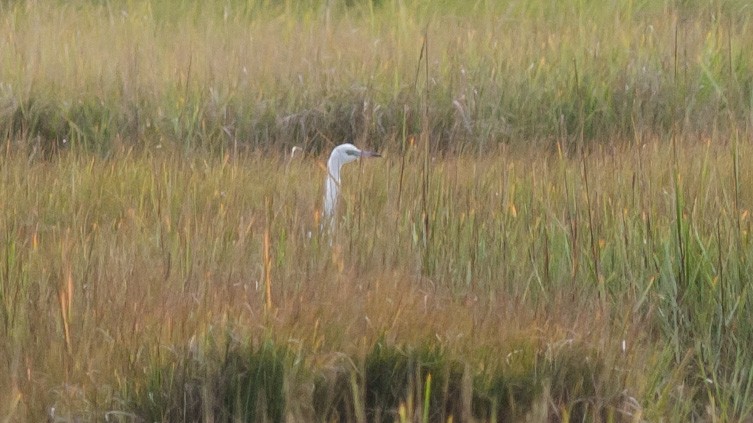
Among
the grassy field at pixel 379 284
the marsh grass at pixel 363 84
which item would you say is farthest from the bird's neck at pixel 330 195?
the marsh grass at pixel 363 84

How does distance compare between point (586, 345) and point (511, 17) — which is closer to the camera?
point (586, 345)

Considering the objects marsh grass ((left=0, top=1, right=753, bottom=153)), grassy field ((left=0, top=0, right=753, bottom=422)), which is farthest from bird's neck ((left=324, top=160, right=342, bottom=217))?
marsh grass ((left=0, top=1, right=753, bottom=153))

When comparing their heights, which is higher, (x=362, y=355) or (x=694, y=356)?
(x=362, y=355)

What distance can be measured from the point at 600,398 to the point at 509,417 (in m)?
0.17

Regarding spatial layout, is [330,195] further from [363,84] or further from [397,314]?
[363,84]

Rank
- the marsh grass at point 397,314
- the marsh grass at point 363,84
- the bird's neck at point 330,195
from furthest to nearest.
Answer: the marsh grass at point 363,84 < the bird's neck at point 330,195 < the marsh grass at point 397,314

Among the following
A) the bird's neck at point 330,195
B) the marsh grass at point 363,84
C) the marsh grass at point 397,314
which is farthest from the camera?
the marsh grass at point 363,84

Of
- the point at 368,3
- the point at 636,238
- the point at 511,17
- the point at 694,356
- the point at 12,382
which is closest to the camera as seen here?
the point at 12,382

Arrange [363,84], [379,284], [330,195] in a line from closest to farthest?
1. [379,284]
2. [330,195]
3. [363,84]

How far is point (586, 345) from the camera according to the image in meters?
2.10

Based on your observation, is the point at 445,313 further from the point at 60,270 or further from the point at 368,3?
the point at 368,3

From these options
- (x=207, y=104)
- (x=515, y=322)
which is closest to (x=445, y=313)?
(x=515, y=322)

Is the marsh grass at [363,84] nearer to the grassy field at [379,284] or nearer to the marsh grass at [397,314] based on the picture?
the grassy field at [379,284]

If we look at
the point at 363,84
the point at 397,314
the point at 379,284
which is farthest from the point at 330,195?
the point at 363,84
